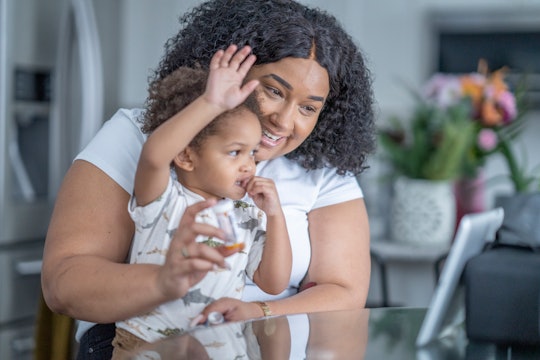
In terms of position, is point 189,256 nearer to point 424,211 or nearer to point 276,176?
point 276,176

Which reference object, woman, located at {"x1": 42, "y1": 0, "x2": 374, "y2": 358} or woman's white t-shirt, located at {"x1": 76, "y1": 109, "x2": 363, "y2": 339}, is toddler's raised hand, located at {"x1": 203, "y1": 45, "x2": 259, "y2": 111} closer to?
woman, located at {"x1": 42, "y1": 0, "x2": 374, "y2": 358}

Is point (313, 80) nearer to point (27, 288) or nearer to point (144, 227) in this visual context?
point (144, 227)

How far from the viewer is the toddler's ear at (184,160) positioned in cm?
118

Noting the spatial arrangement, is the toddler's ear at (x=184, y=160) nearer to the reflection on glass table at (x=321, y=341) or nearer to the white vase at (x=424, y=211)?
the reflection on glass table at (x=321, y=341)

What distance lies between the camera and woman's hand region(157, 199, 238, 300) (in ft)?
3.44

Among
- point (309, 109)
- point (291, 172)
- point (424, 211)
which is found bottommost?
point (424, 211)

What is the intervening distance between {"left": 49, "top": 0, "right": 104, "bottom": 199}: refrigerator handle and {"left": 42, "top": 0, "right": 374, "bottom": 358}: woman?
176cm

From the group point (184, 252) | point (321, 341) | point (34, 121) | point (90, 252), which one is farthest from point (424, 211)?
point (184, 252)

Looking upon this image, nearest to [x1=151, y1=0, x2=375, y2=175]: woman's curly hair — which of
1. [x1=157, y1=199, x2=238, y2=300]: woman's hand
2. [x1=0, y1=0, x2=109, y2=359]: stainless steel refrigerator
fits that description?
[x1=157, y1=199, x2=238, y2=300]: woman's hand

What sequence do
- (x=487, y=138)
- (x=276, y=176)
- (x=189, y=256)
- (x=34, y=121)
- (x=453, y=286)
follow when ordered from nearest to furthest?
(x=189, y=256) < (x=453, y=286) < (x=276, y=176) < (x=487, y=138) < (x=34, y=121)

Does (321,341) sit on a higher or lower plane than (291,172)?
lower

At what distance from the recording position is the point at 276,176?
5.43 ft

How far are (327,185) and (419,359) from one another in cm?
38

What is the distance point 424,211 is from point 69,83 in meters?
1.33
